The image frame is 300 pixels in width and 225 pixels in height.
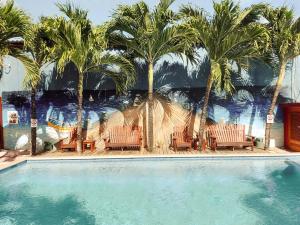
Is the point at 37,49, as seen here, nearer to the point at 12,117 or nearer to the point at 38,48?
the point at 38,48

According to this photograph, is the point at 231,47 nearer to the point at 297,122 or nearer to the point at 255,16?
the point at 255,16

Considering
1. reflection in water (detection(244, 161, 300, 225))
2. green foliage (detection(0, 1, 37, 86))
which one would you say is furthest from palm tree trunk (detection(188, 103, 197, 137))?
green foliage (detection(0, 1, 37, 86))

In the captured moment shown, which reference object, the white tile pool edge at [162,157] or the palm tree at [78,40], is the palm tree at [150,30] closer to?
the palm tree at [78,40]

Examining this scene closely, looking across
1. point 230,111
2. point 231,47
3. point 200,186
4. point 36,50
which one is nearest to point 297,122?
point 230,111

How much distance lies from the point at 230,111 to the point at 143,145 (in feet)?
13.7

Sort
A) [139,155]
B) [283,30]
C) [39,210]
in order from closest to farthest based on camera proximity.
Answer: [39,210] < [283,30] < [139,155]

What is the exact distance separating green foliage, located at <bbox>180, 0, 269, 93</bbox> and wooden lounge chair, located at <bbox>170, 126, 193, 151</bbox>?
261cm

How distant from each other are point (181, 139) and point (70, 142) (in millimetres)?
4649

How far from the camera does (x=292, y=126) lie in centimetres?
1298

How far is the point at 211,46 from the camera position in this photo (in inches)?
456

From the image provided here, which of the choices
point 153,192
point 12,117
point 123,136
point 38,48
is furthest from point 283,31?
point 12,117

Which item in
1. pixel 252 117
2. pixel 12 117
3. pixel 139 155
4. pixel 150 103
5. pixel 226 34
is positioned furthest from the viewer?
pixel 252 117

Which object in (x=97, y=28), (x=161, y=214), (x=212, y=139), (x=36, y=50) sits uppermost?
(x=97, y=28)

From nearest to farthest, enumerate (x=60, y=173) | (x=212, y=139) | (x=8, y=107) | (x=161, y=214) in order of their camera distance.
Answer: (x=161, y=214) → (x=60, y=173) → (x=212, y=139) → (x=8, y=107)
